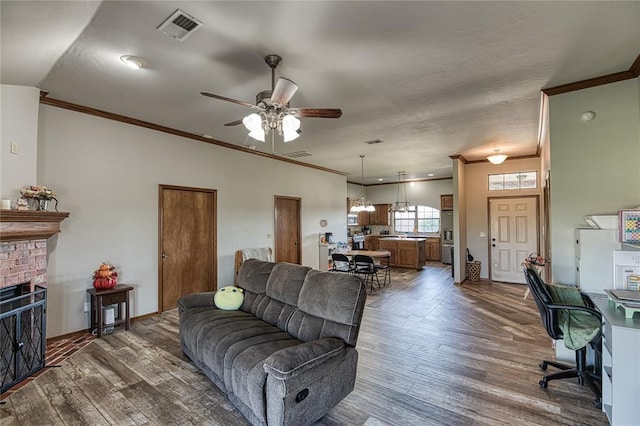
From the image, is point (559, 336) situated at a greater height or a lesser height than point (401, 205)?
lesser

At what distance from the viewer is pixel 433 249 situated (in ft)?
34.3

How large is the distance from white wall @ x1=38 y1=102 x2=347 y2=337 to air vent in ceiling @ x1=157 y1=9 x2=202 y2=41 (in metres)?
2.47

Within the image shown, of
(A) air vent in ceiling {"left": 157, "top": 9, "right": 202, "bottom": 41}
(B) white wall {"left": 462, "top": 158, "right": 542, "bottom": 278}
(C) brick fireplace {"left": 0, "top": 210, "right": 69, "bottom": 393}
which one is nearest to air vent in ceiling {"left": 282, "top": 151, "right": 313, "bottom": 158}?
(B) white wall {"left": 462, "top": 158, "right": 542, "bottom": 278}

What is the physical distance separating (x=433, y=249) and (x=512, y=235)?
12.1 feet

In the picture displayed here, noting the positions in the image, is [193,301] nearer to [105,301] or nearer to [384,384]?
[105,301]

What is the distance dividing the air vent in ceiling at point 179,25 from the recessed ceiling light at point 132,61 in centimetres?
61

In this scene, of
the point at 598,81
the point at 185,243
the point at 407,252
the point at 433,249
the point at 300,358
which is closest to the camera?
the point at 300,358

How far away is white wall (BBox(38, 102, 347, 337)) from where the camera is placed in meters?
3.64

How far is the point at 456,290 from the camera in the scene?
6.12 meters

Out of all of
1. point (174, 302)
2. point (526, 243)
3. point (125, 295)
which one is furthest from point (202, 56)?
point (526, 243)

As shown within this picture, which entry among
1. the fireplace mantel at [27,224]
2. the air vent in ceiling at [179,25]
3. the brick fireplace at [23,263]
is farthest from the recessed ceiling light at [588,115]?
the brick fireplace at [23,263]

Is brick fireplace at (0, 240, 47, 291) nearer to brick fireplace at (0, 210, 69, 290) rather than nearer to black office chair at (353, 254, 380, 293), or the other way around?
brick fireplace at (0, 210, 69, 290)

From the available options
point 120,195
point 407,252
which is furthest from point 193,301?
point 407,252

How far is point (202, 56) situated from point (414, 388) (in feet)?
11.6
